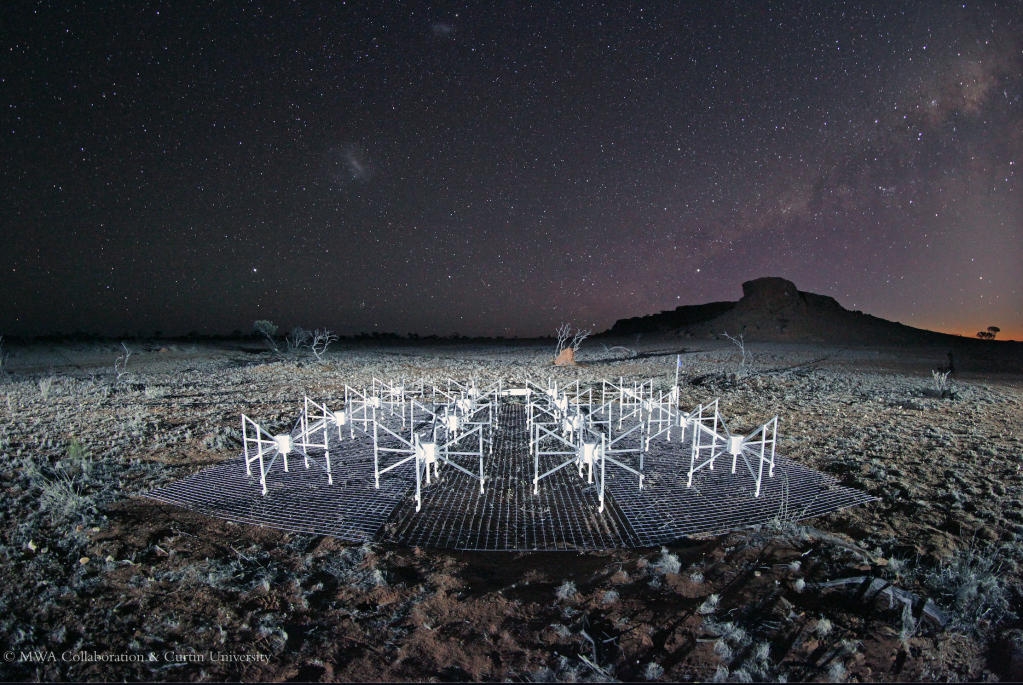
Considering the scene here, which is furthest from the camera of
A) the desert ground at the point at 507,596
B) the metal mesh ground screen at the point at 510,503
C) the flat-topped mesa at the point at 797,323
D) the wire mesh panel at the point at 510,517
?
the flat-topped mesa at the point at 797,323

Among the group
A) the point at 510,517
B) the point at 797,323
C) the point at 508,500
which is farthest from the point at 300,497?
the point at 797,323

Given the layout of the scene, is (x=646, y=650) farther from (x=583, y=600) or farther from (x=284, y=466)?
(x=284, y=466)

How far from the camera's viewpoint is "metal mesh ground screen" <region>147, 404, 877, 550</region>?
6.03 metres

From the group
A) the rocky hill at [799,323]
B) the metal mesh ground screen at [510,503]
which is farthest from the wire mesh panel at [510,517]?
the rocky hill at [799,323]

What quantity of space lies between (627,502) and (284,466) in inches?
239

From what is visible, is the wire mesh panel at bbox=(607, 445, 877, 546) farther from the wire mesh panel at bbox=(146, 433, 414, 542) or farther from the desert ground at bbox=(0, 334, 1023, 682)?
the wire mesh panel at bbox=(146, 433, 414, 542)

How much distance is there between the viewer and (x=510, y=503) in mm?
7125

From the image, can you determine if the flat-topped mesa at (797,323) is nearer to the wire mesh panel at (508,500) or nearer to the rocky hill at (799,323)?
the rocky hill at (799,323)

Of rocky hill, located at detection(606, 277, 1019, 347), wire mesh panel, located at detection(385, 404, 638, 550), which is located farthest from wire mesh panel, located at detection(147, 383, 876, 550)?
rocky hill, located at detection(606, 277, 1019, 347)

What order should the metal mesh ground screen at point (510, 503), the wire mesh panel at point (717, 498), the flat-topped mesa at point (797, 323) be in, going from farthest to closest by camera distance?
the flat-topped mesa at point (797, 323)
the wire mesh panel at point (717, 498)
the metal mesh ground screen at point (510, 503)

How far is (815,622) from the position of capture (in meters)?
4.13

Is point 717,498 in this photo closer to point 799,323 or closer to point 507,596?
point 507,596

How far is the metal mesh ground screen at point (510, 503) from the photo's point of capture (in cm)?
603

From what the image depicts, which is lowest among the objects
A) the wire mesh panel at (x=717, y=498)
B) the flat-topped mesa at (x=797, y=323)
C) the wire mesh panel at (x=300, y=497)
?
the wire mesh panel at (x=300, y=497)
